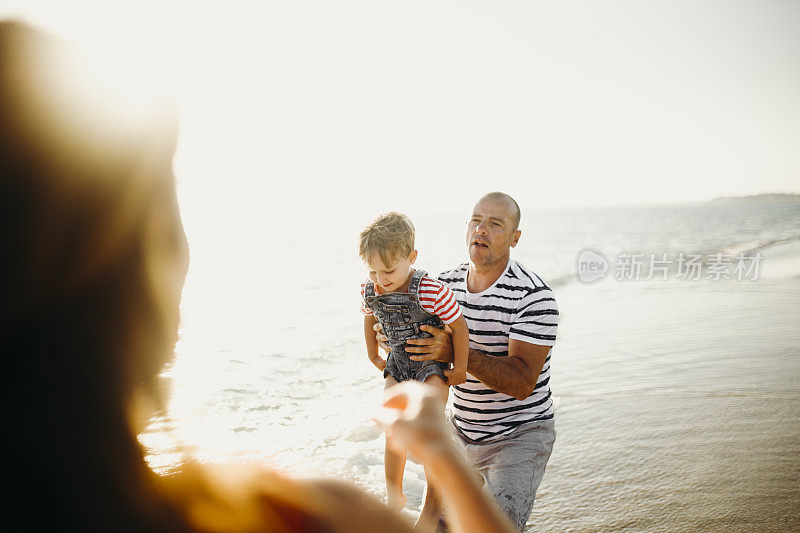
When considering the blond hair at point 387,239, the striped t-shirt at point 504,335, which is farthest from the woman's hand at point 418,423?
the striped t-shirt at point 504,335

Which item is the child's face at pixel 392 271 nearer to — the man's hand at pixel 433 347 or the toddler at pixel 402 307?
the toddler at pixel 402 307

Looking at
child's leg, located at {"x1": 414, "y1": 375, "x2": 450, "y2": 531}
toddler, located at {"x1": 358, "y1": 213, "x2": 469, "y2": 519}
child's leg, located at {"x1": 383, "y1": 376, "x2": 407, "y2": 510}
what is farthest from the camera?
toddler, located at {"x1": 358, "y1": 213, "x2": 469, "y2": 519}

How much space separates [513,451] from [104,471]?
3.40 meters

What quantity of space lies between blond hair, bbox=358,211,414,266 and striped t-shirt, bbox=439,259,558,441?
87 centimetres

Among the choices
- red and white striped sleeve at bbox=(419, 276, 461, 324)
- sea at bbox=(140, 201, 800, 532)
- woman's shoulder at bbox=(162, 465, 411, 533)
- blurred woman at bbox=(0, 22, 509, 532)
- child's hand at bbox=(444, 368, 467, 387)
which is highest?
blurred woman at bbox=(0, 22, 509, 532)

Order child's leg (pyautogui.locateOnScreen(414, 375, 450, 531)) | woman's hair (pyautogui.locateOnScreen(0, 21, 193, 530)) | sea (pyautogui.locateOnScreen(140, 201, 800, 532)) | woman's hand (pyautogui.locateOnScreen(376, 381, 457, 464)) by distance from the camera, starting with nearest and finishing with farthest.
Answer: woman's hair (pyautogui.locateOnScreen(0, 21, 193, 530))
woman's hand (pyautogui.locateOnScreen(376, 381, 457, 464))
child's leg (pyautogui.locateOnScreen(414, 375, 450, 531))
sea (pyautogui.locateOnScreen(140, 201, 800, 532))

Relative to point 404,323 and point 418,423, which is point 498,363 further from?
point 418,423

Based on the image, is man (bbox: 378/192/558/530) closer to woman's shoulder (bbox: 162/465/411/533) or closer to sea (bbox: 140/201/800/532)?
sea (bbox: 140/201/800/532)

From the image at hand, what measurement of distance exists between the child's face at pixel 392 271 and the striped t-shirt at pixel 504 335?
2.25 ft

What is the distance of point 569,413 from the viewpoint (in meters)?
6.70

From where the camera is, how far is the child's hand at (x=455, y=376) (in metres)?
3.71

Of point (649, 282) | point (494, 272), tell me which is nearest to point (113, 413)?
point (494, 272)

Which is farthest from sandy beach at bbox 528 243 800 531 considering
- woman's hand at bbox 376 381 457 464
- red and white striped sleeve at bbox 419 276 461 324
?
woman's hand at bbox 376 381 457 464

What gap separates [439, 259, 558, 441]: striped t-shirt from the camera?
12.9ft
